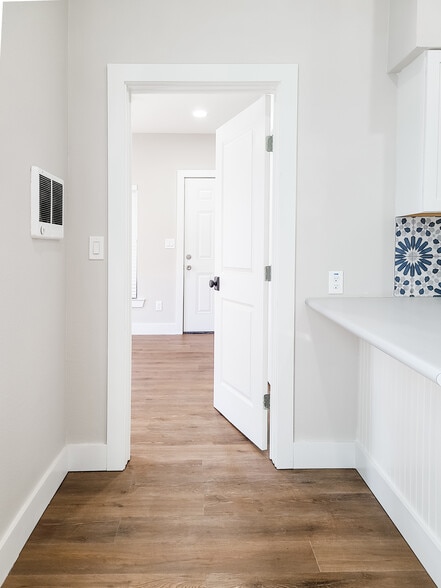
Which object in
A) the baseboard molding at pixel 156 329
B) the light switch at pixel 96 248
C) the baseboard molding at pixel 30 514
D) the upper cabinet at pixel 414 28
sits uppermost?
the upper cabinet at pixel 414 28

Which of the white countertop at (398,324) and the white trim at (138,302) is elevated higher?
the white countertop at (398,324)

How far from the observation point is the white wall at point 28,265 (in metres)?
1.61

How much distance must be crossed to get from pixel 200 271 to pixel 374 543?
16.1 ft

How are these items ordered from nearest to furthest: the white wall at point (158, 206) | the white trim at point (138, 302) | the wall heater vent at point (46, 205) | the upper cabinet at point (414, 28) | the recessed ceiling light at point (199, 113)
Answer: the wall heater vent at point (46, 205), the upper cabinet at point (414, 28), the recessed ceiling light at point (199, 113), the white wall at point (158, 206), the white trim at point (138, 302)

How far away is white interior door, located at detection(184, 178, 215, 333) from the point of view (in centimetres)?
640

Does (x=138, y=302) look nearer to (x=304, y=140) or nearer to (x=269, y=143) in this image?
(x=269, y=143)

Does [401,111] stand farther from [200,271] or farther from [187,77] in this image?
[200,271]

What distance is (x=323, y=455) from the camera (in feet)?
8.02

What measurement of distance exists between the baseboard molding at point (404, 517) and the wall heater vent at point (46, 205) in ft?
5.74

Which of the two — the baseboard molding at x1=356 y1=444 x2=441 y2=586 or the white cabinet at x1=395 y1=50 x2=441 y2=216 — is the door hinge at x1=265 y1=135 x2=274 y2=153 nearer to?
the white cabinet at x1=395 y1=50 x2=441 y2=216

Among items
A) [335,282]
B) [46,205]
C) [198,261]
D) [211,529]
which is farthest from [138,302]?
[211,529]

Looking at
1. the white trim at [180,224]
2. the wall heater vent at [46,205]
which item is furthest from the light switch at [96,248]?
the white trim at [180,224]

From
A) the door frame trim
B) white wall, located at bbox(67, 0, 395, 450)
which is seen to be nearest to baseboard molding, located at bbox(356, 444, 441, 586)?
white wall, located at bbox(67, 0, 395, 450)

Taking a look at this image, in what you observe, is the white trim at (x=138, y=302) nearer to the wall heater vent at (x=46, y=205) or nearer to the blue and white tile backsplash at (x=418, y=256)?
the wall heater vent at (x=46, y=205)
